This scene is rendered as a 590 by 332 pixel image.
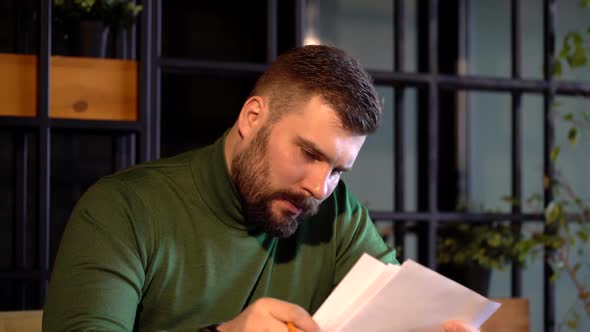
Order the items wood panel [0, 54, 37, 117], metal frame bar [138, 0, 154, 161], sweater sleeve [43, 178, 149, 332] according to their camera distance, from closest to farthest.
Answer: sweater sleeve [43, 178, 149, 332] → wood panel [0, 54, 37, 117] → metal frame bar [138, 0, 154, 161]

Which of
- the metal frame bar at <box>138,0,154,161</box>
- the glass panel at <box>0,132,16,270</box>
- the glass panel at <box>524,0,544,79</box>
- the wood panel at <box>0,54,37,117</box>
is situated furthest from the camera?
the glass panel at <box>524,0,544,79</box>

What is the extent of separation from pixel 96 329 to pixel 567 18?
2738mm

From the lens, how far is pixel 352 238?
1.77 metres

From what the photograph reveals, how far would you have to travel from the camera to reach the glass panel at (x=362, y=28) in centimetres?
312

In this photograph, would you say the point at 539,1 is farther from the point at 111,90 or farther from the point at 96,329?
the point at 96,329

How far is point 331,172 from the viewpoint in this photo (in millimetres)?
1531

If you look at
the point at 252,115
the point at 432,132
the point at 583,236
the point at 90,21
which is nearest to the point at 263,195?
the point at 252,115

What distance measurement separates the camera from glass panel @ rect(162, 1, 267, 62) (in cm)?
293

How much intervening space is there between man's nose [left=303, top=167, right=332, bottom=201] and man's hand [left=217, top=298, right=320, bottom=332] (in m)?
0.31

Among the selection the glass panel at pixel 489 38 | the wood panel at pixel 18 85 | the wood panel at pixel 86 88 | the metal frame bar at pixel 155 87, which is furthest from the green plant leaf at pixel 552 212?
the wood panel at pixel 18 85

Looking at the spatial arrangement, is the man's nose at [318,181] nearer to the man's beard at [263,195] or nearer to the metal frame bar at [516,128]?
the man's beard at [263,195]

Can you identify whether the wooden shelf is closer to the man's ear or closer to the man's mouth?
the man's ear

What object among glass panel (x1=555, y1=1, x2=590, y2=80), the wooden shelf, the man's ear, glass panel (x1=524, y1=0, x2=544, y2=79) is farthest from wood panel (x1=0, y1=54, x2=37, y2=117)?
glass panel (x1=555, y1=1, x2=590, y2=80)

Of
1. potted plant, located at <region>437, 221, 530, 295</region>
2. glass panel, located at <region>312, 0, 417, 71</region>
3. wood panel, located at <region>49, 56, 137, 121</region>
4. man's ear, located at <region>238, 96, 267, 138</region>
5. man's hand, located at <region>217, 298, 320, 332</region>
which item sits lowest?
potted plant, located at <region>437, 221, 530, 295</region>
